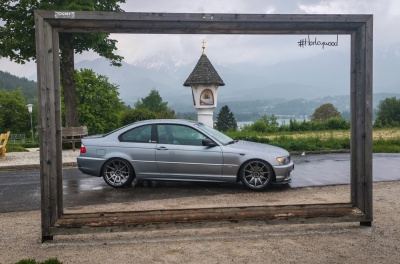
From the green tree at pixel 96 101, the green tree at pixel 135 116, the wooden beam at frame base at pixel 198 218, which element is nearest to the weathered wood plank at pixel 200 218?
the wooden beam at frame base at pixel 198 218

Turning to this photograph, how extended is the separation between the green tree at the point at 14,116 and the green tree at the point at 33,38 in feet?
207

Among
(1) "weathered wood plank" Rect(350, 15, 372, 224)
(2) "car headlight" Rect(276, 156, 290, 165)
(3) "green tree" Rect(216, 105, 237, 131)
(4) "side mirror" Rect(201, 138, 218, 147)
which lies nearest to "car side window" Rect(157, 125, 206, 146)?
(4) "side mirror" Rect(201, 138, 218, 147)

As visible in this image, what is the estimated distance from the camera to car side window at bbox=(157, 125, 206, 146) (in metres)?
9.62

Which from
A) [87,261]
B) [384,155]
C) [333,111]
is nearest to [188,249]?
[87,261]

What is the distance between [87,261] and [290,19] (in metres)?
4.01

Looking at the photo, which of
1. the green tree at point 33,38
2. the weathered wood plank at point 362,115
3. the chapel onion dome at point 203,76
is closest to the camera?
the weathered wood plank at point 362,115

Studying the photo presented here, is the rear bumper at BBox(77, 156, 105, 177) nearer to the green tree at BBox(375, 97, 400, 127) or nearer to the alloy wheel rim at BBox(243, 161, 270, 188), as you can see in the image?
the alloy wheel rim at BBox(243, 161, 270, 188)

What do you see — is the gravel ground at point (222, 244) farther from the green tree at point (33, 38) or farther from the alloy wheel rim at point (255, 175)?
the green tree at point (33, 38)

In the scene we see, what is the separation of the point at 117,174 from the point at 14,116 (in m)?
80.1

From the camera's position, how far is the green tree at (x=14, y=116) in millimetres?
82438

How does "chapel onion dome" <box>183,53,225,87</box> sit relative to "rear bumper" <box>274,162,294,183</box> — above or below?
above

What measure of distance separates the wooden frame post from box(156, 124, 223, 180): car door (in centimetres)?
316

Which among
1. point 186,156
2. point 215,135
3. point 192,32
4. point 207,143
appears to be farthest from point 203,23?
point 215,135

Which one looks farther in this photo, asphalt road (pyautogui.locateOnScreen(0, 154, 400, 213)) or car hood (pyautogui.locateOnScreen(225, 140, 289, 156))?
car hood (pyautogui.locateOnScreen(225, 140, 289, 156))
